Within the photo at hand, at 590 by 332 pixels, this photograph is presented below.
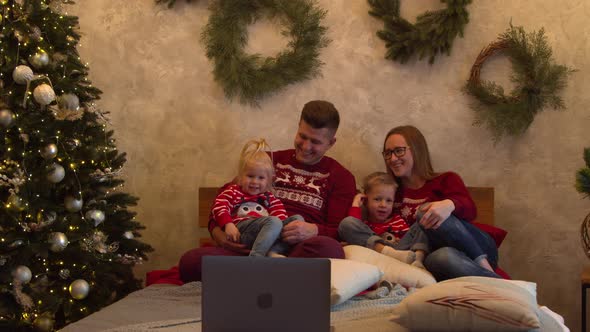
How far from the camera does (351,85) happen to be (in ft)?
11.2

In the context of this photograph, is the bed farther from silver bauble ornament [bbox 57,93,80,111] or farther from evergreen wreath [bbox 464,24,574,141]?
evergreen wreath [bbox 464,24,574,141]

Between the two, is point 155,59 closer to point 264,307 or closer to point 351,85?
point 351,85

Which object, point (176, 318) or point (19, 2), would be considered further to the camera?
point (19, 2)

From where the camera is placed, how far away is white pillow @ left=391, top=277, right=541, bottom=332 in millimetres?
1783

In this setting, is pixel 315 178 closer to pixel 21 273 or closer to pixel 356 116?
pixel 356 116

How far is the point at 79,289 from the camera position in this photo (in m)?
2.77

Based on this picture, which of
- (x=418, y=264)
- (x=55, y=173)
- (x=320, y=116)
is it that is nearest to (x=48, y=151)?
(x=55, y=173)

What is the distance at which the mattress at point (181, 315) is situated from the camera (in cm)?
196

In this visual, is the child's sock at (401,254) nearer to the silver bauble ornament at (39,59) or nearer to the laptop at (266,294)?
the laptop at (266,294)

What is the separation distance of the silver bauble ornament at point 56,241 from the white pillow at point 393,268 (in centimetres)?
109

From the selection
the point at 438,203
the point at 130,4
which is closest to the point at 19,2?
the point at 130,4

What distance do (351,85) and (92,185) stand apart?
1303 mm

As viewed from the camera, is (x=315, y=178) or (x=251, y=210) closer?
(x=251, y=210)

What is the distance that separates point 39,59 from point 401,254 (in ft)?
5.27
